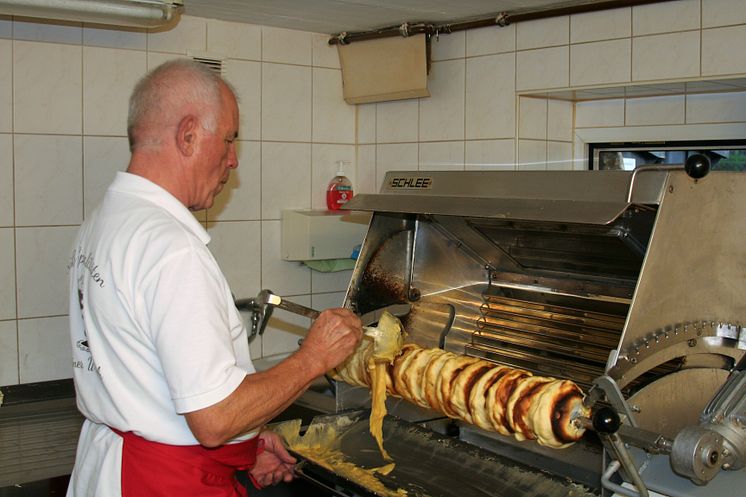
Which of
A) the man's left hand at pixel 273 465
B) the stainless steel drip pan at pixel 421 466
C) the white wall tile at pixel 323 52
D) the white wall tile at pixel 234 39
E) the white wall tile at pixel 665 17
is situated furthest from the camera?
the white wall tile at pixel 323 52

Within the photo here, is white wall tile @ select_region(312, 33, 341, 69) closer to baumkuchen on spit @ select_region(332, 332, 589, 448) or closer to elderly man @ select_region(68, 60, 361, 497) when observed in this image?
baumkuchen on spit @ select_region(332, 332, 589, 448)

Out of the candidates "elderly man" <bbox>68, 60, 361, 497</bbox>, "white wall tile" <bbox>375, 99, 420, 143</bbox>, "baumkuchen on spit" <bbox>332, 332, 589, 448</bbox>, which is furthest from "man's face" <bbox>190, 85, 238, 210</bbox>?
"white wall tile" <bbox>375, 99, 420, 143</bbox>

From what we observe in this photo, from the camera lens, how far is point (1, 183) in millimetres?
2750

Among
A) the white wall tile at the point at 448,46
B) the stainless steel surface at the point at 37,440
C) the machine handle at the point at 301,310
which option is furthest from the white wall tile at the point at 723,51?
the stainless steel surface at the point at 37,440

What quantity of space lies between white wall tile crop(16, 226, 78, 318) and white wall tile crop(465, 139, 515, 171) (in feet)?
4.78

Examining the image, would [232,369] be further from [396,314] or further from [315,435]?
[396,314]

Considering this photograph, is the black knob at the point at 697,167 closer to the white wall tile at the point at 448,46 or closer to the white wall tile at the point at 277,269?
the white wall tile at the point at 448,46

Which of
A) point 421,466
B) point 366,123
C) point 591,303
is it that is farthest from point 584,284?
point 366,123

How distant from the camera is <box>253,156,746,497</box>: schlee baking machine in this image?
5.30ft

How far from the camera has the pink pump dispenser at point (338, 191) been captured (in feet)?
11.3

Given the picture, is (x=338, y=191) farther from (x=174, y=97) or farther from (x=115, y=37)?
(x=174, y=97)

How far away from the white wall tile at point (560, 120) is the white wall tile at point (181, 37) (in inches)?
52.3

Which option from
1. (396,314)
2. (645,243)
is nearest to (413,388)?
(396,314)

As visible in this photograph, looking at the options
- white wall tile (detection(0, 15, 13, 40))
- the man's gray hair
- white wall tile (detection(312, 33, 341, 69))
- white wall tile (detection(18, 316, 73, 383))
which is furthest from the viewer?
white wall tile (detection(312, 33, 341, 69))
